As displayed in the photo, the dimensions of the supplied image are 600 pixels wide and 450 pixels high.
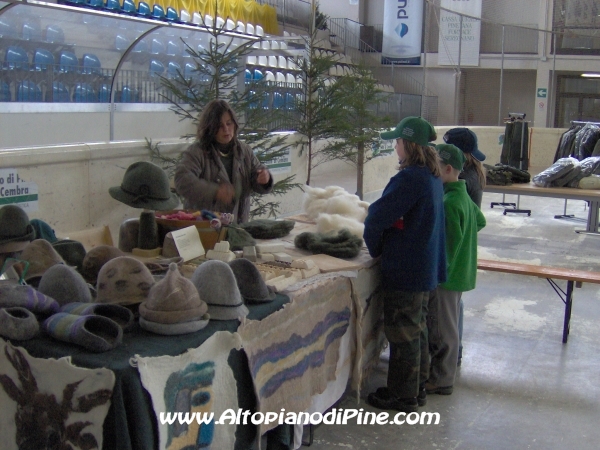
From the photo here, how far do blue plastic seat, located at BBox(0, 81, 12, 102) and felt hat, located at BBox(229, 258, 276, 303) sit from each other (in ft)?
18.4

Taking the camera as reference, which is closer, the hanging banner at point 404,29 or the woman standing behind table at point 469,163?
the woman standing behind table at point 469,163

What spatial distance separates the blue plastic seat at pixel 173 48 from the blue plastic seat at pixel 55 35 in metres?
1.18

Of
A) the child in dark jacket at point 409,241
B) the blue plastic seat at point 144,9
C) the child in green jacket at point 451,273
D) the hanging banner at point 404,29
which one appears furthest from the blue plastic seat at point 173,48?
the hanging banner at point 404,29

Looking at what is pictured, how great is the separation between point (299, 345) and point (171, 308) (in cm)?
75

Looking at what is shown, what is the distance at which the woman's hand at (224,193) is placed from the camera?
148 inches

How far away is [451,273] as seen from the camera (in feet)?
12.1

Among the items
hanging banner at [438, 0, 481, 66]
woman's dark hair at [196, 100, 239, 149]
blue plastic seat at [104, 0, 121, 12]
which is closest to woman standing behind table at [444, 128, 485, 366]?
woman's dark hair at [196, 100, 239, 149]

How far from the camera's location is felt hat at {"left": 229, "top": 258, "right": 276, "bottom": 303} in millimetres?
2600

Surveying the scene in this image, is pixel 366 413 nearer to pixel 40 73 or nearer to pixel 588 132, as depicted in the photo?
pixel 40 73

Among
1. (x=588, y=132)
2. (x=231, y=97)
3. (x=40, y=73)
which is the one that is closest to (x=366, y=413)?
(x=231, y=97)

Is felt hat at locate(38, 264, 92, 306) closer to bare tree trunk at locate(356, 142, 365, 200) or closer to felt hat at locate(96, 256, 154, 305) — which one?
felt hat at locate(96, 256, 154, 305)

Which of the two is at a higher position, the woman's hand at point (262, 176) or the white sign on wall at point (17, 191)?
the woman's hand at point (262, 176)

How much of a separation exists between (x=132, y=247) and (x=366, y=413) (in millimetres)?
1414

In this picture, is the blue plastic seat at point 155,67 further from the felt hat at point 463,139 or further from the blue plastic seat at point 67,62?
the felt hat at point 463,139
